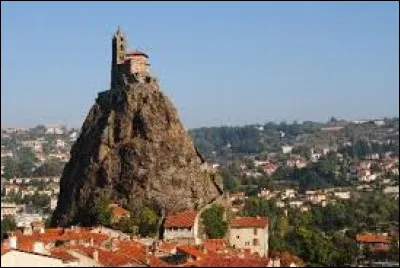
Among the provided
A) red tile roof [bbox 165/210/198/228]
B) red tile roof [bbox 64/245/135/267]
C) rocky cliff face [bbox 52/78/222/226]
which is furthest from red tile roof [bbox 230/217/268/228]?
red tile roof [bbox 64/245/135/267]

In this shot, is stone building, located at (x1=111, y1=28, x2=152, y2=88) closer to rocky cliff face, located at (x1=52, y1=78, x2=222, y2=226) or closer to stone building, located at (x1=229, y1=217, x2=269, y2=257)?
rocky cliff face, located at (x1=52, y1=78, x2=222, y2=226)

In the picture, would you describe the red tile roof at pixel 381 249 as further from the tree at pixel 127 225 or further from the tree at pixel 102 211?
the tree at pixel 127 225

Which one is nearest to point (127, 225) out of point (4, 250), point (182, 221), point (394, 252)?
point (182, 221)

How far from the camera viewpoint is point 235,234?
7775 centimetres

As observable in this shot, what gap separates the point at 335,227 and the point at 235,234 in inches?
3065

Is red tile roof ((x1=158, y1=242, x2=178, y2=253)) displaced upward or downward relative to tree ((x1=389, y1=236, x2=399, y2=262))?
upward

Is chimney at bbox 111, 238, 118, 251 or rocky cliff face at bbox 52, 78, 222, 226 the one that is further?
rocky cliff face at bbox 52, 78, 222, 226

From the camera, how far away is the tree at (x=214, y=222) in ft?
249

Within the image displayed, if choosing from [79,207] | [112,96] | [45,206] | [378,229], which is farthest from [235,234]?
[45,206]

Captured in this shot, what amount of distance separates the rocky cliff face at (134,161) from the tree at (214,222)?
7.00 m

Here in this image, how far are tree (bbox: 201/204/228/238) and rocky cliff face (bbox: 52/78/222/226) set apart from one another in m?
7.00

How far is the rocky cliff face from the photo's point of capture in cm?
8844

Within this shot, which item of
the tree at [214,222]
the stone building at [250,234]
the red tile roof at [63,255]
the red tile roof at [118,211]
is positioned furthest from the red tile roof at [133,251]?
the red tile roof at [118,211]

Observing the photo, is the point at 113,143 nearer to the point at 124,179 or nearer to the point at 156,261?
the point at 124,179
